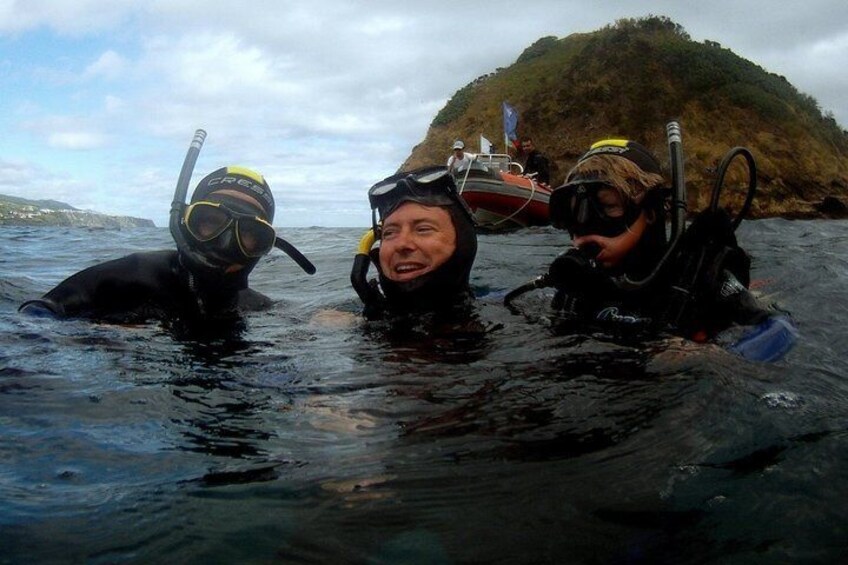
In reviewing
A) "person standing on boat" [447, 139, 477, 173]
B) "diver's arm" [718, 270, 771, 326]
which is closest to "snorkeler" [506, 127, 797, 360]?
"diver's arm" [718, 270, 771, 326]

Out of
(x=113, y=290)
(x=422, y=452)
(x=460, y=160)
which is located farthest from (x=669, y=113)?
(x=422, y=452)

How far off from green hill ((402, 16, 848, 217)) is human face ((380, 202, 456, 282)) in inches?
920

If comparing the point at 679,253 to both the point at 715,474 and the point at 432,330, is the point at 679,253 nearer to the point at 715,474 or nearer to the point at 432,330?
the point at 432,330

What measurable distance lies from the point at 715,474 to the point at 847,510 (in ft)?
1.07

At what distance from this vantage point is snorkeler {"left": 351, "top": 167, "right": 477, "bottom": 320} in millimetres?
3846

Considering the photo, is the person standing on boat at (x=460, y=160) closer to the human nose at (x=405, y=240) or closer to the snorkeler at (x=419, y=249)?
the snorkeler at (x=419, y=249)

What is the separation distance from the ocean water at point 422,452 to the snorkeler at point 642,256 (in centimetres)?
29

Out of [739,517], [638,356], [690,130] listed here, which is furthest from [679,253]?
[690,130]

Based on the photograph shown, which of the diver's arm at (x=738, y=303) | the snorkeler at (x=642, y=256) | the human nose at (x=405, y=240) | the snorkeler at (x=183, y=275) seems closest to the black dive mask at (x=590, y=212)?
the snorkeler at (x=642, y=256)

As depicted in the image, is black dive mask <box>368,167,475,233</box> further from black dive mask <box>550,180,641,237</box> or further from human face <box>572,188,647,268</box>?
human face <box>572,188,647,268</box>

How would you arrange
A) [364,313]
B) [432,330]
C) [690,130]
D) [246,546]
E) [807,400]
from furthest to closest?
[690,130], [364,313], [432,330], [807,400], [246,546]

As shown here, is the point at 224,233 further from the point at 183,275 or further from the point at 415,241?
the point at 415,241

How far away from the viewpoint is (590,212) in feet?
11.6

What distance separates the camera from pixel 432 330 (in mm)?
3695
